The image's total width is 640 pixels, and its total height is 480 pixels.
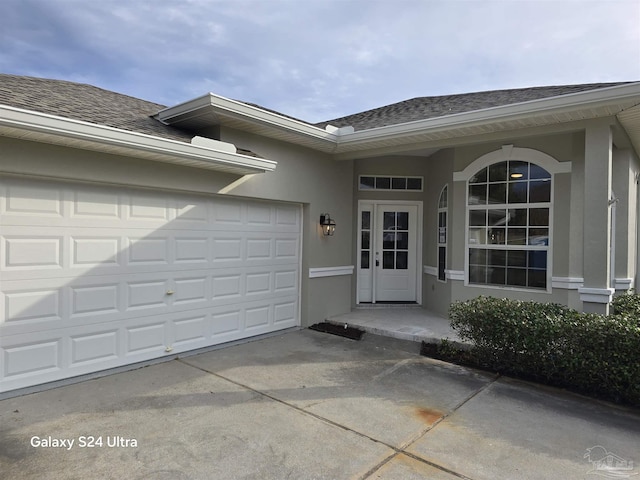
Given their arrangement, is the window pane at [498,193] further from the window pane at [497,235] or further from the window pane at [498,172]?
the window pane at [497,235]

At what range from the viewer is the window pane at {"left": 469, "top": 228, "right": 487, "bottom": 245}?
6840 millimetres

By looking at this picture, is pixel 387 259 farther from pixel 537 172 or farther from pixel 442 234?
pixel 537 172

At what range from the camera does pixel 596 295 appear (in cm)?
471

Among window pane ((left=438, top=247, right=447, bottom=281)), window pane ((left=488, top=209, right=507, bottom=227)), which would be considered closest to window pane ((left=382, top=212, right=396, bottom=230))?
window pane ((left=438, top=247, right=447, bottom=281))

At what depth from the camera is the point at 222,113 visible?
5.19 meters

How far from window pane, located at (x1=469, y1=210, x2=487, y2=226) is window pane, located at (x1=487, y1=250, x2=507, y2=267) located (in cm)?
54

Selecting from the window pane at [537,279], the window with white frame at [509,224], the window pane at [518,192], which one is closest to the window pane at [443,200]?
the window with white frame at [509,224]

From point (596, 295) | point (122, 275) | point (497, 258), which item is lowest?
point (596, 295)

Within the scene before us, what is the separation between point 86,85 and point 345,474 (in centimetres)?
663

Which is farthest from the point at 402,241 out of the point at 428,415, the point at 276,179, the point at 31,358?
the point at 31,358

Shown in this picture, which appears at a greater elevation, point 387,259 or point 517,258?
point 517,258

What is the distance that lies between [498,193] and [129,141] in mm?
5810

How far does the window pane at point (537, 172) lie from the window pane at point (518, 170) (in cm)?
6

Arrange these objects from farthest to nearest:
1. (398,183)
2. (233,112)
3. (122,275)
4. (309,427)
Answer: (398,183) < (233,112) < (122,275) < (309,427)
